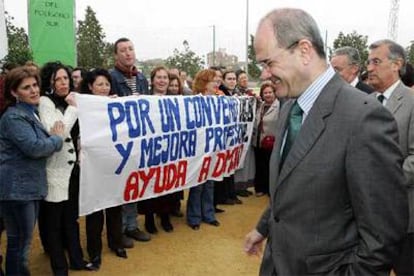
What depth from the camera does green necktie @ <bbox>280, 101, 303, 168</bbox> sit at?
1619 millimetres

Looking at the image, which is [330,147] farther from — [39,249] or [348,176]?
[39,249]

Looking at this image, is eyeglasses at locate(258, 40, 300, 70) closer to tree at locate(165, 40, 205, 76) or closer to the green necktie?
the green necktie

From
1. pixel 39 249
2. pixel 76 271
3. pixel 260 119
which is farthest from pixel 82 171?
pixel 260 119

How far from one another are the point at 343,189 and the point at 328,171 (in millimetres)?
86

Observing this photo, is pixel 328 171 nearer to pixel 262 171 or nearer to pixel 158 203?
pixel 158 203

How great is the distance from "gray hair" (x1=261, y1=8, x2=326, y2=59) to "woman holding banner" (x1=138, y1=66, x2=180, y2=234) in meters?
3.54

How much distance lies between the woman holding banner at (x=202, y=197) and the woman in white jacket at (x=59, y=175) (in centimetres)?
166

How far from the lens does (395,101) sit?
2.82m

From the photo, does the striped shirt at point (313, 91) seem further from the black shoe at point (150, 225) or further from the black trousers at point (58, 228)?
the black shoe at point (150, 225)

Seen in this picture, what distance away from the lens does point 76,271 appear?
398 centimetres

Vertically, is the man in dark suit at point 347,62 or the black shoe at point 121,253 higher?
the man in dark suit at point 347,62

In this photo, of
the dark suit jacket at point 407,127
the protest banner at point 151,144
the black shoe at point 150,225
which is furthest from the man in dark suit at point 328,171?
the black shoe at point 150,225

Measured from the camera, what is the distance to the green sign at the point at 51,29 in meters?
6.55

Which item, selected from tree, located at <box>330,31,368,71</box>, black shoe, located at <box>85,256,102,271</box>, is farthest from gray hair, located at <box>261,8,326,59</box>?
tree, located at <box>330,31,368,71</box>
